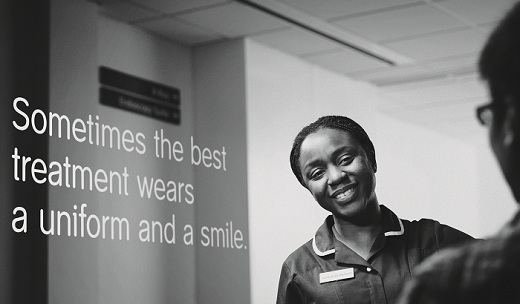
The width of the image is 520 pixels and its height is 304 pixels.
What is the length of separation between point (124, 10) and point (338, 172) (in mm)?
2836

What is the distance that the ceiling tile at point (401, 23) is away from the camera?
15.3 ft

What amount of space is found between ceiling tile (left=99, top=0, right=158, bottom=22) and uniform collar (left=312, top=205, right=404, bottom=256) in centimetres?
267

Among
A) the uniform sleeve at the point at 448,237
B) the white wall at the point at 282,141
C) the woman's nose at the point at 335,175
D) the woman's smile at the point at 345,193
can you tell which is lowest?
the uniform sleeve at the point at 448,237

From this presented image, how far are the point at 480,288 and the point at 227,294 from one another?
450cm

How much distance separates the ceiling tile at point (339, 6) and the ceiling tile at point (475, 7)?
0.77 feet

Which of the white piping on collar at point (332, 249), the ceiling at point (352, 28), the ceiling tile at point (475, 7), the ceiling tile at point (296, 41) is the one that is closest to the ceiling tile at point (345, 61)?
the ceiling at point (352, 28)

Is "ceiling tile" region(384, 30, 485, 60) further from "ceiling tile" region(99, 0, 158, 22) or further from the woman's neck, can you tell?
the woman's neck

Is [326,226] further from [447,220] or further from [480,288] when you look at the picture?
[447,220]

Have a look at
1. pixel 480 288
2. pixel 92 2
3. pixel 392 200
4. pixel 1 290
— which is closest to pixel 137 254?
pixel 1 290

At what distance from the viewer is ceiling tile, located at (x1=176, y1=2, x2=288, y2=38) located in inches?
177

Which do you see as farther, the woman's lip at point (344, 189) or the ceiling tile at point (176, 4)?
the ceiling tile at point (176, 4)

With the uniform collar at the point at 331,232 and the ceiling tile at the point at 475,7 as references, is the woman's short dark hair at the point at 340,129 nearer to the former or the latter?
the uniform collar at the point at 331,232

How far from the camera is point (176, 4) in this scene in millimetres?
4391

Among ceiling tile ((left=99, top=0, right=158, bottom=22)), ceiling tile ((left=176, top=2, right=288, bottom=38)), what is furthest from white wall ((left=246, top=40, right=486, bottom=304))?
ceiling tile ((left=99, top=0, right=158, bottom=22))
